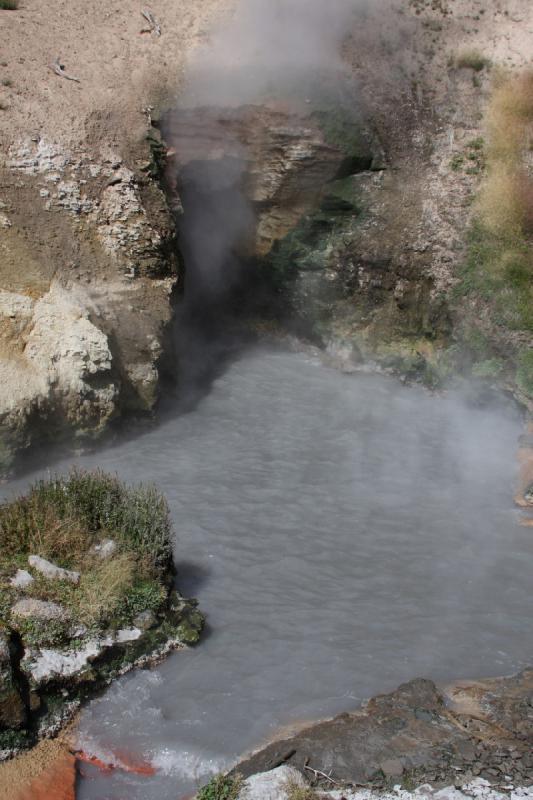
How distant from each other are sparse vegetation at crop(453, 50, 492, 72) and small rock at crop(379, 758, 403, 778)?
46.5ft

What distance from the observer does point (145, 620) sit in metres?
7.72

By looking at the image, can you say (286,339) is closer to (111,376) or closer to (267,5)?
(111,376)

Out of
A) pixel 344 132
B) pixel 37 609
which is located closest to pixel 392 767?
pixel 37 609

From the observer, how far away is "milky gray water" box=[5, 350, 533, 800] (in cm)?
715

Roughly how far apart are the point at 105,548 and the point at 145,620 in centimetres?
94

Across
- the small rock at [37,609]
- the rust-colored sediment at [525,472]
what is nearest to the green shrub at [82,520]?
the small rock at [37,609]

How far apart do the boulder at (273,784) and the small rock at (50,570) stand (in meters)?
2.74

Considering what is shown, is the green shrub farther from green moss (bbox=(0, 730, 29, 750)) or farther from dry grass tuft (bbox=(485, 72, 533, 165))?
dry grass tuft (bbox=(485, 72, 533, 165))

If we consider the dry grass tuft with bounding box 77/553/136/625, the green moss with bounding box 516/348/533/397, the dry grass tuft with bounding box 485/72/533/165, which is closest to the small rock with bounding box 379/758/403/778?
the dry grass tuft with bounding box 77/553/136/625

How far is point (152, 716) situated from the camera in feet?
23.2

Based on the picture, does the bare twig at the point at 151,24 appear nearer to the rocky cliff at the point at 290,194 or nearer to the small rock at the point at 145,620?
the rocky cliff at the point at 290,194

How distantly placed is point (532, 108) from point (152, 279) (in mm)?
8508

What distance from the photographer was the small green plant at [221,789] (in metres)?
5.98

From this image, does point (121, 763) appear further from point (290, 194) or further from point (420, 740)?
point (290, 194)
